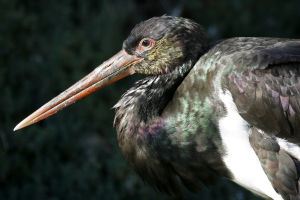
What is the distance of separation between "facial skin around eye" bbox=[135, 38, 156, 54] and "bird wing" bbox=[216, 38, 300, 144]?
0.41 meters

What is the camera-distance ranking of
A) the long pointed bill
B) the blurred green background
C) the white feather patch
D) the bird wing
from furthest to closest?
1. the blurred green background
2. the long pointed bill
3. the white feather patch
4. the bird wing

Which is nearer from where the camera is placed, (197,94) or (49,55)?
(197,94)

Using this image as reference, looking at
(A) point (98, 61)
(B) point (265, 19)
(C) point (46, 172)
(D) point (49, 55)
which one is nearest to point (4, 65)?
(D) point (49, 55)

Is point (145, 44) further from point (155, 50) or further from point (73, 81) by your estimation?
point (73, 81)

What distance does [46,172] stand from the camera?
4.13 metres

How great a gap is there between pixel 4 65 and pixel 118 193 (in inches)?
60.9

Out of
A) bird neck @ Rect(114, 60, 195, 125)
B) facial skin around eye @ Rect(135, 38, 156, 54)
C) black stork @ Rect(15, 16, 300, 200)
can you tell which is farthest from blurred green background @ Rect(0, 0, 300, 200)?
facial skin around eye @ Rect(135, 38, 156, 54)

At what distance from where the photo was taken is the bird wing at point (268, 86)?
2711 mm

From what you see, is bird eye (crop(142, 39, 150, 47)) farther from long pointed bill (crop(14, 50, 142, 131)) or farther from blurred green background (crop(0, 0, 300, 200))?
blurred green background (crop(0, 0, 300, 200))

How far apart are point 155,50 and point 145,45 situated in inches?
2.4

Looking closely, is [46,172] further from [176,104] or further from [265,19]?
[265,19]

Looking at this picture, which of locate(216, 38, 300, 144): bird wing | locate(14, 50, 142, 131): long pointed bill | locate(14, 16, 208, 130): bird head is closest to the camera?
locate(216, 38, 300, 144): bird wing

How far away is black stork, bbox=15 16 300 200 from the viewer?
2.75m

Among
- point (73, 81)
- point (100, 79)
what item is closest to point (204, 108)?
point (100, 79)
